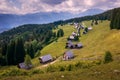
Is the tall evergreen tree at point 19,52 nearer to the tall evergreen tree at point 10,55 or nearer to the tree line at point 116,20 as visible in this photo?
the tall evergreen tree at point 10,55

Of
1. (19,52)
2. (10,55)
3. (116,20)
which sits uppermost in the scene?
(116,20)

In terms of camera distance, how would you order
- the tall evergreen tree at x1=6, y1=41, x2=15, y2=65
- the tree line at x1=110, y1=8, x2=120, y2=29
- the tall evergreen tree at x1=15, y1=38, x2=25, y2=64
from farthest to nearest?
the tree line at x1=110, y1=8, x2=120, y2=29 → the tall evergreen tree at x1=15, y1=38, x2=25, y2=64 → the tall evergreen tree at x1=6, y1=41, x2=15, y2=65

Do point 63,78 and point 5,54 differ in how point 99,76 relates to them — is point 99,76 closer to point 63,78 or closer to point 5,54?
point 63,78

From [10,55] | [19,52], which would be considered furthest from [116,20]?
[10,55]

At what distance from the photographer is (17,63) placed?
404 ft

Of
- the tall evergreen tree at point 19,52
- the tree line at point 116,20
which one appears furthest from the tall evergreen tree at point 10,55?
the tree line at point 116,20

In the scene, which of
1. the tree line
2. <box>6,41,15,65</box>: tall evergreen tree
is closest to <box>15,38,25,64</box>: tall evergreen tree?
<box>6,41,15,65</box>: tall evergreen tree

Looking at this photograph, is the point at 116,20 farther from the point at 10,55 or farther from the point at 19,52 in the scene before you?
the point at 10,55

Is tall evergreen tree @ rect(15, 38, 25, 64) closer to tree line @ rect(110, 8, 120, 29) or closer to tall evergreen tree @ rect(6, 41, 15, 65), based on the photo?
tall evergreen tree @ rect(6, 41, 15, 65)

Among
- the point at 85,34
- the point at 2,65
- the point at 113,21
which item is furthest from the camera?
the point at 85,34

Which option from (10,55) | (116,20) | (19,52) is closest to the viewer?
(10,55)

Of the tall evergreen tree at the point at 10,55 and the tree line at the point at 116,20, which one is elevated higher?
the tree line at the point at 116,20

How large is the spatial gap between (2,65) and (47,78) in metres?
85.8

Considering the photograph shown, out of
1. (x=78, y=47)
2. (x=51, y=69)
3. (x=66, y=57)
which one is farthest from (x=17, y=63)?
(x=51, y=69)
